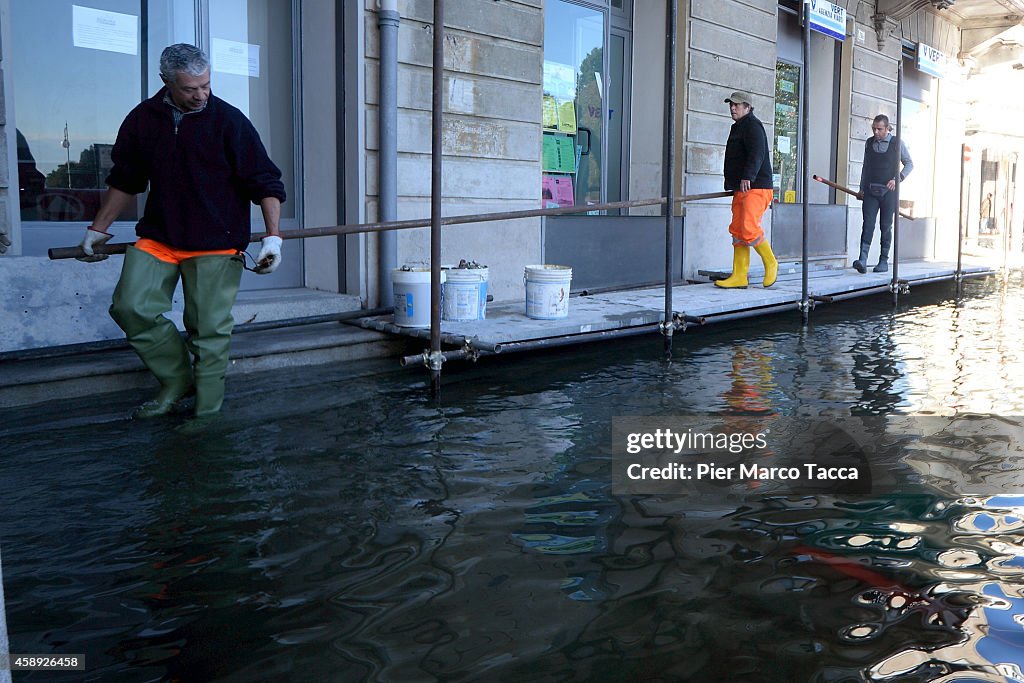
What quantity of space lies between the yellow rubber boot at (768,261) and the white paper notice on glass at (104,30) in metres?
6.58

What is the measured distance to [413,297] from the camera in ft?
23.5

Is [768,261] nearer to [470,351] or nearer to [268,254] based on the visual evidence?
[470,351]

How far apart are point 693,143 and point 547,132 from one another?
89.6 inches

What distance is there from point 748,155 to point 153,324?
671 centimetres

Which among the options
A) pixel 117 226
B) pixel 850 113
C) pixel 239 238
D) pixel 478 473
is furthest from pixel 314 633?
pixel 850 113

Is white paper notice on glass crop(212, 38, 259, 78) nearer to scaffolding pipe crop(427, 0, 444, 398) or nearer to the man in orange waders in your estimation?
scaffolding pipe crop(427, 0, 444, 398)

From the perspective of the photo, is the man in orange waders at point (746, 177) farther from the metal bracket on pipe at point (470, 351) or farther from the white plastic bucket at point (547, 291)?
the metal bracket on pipe at point (470, 351)

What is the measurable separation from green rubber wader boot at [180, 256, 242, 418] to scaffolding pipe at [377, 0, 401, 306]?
8.00 feet

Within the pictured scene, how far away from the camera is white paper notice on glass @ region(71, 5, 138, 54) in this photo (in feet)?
21.9

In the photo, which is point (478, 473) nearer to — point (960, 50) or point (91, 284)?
point (91, 284)

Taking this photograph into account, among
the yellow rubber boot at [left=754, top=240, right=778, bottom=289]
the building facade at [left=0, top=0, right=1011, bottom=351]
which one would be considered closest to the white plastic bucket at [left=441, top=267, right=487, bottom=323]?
the building facade at [left=0, top=0, right=1011, bottom=351]

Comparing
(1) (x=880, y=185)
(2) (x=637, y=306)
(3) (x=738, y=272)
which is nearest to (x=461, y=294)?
(2) (x=637, y=306)

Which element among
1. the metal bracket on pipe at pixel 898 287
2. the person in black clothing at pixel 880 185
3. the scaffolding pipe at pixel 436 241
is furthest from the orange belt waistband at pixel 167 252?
the person in black clothing at pixel 880 185

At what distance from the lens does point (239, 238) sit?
5.37 metres
